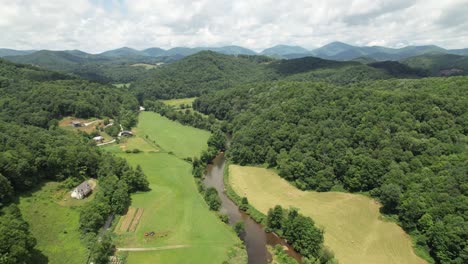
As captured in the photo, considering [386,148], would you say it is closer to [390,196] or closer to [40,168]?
[390,196]

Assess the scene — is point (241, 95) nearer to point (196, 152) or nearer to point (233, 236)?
point (196, 152)

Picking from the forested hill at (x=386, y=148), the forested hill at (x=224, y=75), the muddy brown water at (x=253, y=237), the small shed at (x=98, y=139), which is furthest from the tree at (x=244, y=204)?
the forested hill at (x=224, y=75)

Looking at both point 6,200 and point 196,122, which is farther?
point 196,122

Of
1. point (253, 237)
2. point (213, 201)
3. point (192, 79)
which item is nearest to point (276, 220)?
point (253, 237)

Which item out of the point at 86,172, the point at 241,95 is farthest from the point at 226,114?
the point at 86,172

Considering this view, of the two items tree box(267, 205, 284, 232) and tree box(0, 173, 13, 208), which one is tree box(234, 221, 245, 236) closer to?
tree box(267, 205, 284, 232)

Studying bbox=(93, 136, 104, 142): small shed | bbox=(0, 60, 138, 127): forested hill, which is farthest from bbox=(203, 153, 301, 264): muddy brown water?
bbox=(0, 60, 138, 127): forested hill
